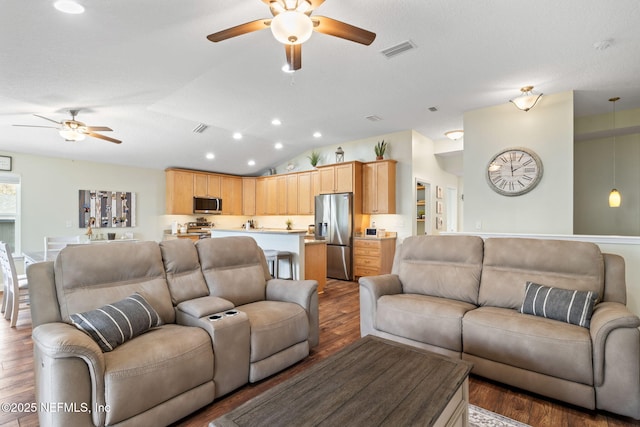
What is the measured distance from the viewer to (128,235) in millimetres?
6195

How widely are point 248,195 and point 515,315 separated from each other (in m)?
7.26

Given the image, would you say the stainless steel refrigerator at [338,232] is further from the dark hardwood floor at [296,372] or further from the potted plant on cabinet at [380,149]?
the dark hardwood floor at [296,372]

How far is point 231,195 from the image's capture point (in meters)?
8.36

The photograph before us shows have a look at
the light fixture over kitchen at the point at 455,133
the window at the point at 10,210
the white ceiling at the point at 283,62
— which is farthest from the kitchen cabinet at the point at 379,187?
the window at the point at 10,210

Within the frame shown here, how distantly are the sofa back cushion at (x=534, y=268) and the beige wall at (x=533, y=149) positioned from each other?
1.84m

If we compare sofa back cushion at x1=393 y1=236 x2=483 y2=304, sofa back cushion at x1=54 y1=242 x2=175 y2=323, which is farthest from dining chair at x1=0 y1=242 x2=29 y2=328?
sofa back cushion at x1=393 y1=236 x2=483 y2=304

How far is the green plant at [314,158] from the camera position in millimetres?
7246

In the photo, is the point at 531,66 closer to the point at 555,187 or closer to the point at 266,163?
the point at 555,187

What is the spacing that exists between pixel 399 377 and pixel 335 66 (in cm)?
316


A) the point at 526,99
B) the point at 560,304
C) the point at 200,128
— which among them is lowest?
the point at 560,304

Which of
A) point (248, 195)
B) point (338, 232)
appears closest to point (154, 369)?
point (338, 232)

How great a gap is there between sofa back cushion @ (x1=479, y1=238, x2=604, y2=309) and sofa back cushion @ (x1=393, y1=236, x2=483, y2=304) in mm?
101

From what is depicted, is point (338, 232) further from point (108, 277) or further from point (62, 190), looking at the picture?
point (62, 190)

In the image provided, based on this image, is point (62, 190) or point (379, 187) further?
point (379, 187)
